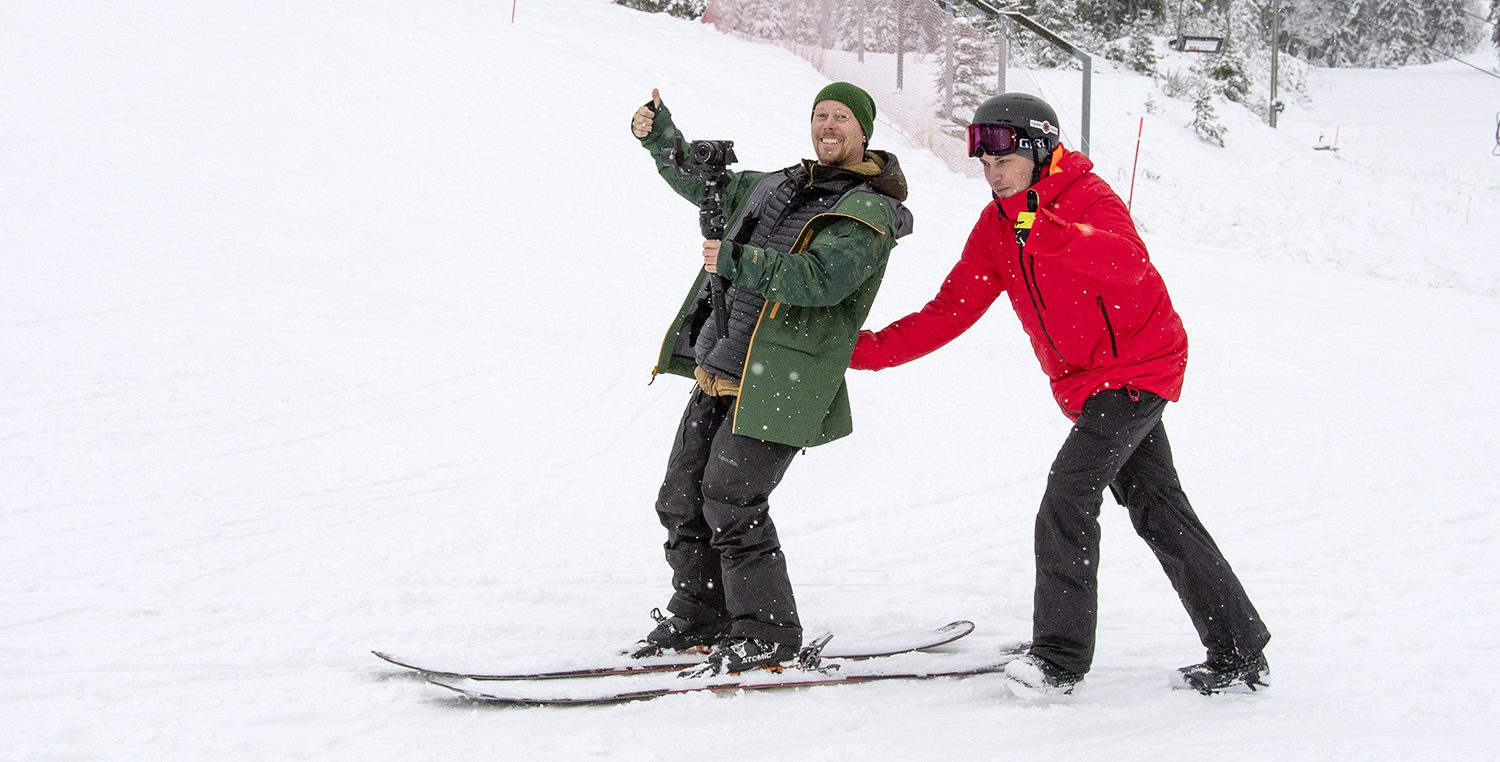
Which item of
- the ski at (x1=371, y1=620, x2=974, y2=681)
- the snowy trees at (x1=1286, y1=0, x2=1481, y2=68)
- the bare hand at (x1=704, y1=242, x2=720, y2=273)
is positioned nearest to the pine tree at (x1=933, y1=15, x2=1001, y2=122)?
the ski at (x1=371, y1=620, x2=974, y2=681)

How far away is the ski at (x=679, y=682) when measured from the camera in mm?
3146

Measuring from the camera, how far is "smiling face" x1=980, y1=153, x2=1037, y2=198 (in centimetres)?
304

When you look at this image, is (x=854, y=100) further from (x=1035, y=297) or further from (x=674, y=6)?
(x=674, y=6)

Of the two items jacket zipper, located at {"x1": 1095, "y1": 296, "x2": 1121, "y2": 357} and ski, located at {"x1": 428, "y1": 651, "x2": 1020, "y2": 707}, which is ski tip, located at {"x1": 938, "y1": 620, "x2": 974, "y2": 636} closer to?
ski, located at {"x1": 428, "y1": 651, "x2": 1020, "y2": 707}

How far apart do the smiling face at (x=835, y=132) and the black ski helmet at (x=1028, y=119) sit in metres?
0.39

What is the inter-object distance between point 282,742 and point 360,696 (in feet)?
0.98

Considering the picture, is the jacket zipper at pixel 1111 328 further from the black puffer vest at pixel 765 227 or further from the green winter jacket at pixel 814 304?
the black puffer vest at pixel 765 227

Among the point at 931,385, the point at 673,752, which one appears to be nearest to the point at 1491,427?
the point at 931,385

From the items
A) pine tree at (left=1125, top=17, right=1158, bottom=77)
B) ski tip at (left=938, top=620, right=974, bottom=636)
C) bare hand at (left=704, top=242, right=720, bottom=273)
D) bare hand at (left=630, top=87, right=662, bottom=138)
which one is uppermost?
pine tree at (left=1125, top=17, right=1158, bottom=77)

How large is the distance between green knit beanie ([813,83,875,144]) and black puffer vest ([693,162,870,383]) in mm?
172

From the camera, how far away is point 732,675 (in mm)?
3246

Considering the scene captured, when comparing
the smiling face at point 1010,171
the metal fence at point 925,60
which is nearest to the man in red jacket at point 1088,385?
the smiling face at point 1010,171

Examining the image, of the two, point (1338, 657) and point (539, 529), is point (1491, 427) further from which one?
point (539, 529)

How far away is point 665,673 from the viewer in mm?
3283
